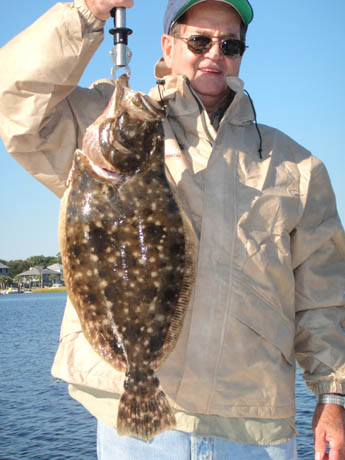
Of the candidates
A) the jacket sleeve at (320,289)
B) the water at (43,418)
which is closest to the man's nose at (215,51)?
the jacket sleeve at (320,289)

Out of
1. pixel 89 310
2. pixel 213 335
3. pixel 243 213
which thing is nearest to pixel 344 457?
pixel 213 335

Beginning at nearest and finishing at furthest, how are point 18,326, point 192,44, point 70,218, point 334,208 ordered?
point 70,218 < point 192,44 < point 334,208 < point 18,326

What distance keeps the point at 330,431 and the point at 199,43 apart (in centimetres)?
240

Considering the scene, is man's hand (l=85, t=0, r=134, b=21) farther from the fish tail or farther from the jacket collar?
the fish tail

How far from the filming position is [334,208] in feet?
11.1

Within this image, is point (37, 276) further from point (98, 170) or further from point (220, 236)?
point (98, 170)

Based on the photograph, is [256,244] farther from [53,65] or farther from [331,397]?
[53,65]

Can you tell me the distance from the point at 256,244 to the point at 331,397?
3.39 feet

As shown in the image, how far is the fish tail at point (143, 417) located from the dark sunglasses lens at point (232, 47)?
2.04 meters

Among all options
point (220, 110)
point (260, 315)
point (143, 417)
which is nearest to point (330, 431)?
point (260, 315)

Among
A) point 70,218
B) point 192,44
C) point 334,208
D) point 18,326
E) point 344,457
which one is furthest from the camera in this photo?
point 18,326

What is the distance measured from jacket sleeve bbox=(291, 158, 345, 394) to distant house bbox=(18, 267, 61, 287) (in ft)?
439

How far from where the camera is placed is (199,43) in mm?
3129

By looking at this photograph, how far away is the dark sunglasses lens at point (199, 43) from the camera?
3117mm
